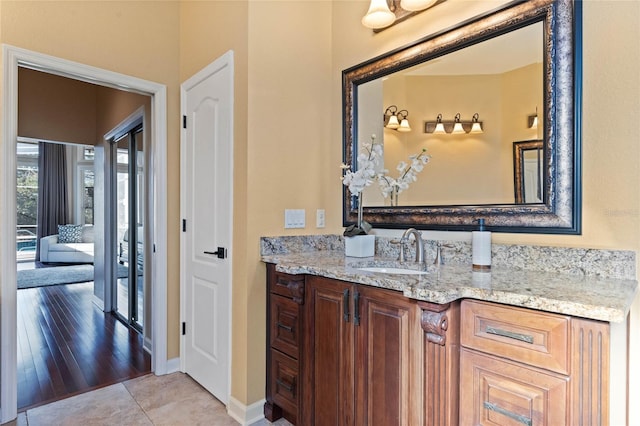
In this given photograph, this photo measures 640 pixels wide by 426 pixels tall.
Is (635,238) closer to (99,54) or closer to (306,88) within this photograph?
(306,88)

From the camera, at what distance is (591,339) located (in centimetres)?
99

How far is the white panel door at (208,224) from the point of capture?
2.25 m

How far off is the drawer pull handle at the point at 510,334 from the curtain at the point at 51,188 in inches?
396

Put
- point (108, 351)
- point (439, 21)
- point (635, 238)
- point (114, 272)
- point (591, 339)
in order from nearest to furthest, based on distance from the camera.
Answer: point (591, 339) → point (635, 238) → point (439, 21) → point (108, 351) → point (114, 272)

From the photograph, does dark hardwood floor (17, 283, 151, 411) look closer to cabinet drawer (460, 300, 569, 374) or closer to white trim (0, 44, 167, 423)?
white trim (0, 44, 167, 423)

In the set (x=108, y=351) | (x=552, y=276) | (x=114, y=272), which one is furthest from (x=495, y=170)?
(x=114, y=272)

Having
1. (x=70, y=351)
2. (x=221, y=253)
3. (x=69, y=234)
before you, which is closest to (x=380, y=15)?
(x=221, y=253)

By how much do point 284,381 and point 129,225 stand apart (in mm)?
2730

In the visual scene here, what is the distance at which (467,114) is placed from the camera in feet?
6.13

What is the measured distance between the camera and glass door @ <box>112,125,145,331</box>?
3617 mm

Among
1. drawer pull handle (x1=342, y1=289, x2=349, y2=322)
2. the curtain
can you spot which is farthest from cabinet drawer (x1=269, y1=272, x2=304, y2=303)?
the curtain

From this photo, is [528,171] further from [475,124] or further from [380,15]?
[380,15]

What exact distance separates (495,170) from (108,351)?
10.8 ft

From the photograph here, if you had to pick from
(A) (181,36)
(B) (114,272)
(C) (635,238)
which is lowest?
(B) (114,272)
